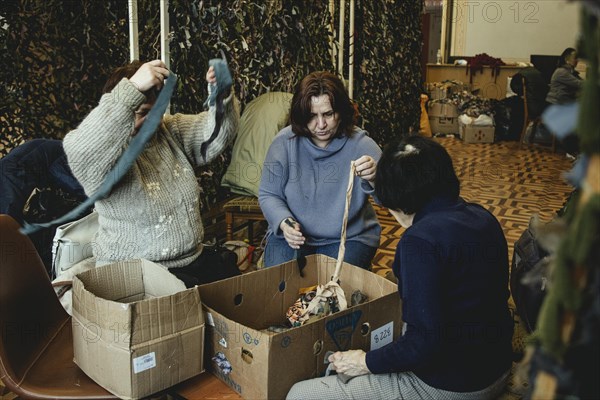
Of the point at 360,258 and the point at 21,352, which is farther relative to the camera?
the point at 360,258

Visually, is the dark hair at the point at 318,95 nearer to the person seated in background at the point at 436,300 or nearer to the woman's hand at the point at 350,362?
the person seated in background at the point at 436,300

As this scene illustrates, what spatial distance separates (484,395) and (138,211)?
1.23 m

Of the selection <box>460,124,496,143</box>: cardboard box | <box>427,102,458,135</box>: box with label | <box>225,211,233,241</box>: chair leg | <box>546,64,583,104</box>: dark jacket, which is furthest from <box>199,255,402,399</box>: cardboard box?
<box>427,102,458,135</box>: box with label

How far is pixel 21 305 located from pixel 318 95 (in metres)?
1.41

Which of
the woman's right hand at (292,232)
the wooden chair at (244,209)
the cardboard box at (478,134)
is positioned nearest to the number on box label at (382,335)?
the woman's right hand at (292,232)

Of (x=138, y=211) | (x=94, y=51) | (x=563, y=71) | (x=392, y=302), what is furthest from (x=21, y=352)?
(x=563, y=71)

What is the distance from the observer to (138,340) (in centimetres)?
136

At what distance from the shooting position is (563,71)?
25.9ft

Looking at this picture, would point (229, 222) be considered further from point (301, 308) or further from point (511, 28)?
point (511, 28)

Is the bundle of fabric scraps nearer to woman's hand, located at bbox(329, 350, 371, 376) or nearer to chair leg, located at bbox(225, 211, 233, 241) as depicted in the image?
woman's hand, located at bbox(329, 350, 371, 376)

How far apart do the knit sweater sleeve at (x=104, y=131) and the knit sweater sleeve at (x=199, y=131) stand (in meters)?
0.41

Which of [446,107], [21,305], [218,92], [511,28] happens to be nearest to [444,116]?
[446,107]

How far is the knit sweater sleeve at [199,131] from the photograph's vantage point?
219cm

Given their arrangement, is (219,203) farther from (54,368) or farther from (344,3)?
(54,368)
